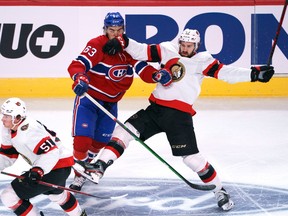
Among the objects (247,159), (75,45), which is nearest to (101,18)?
(75,45)

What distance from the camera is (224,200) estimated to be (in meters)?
4.80

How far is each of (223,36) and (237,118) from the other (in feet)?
3.74

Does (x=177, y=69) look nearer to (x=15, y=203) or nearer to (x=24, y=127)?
(x=24, y=127)

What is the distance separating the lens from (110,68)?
5184 mm

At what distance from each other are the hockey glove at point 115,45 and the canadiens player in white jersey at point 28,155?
0.86 m

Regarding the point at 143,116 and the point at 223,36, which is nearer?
the point at 143,116

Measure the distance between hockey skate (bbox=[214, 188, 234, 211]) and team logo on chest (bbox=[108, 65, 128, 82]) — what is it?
41.1 inches

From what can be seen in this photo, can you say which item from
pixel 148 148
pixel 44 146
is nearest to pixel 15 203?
pixel 44 146

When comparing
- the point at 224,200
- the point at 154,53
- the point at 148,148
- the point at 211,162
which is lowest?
the point at 211,162

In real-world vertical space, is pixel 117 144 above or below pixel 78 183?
above

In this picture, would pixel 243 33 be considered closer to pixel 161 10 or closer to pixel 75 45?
pixel 161 10

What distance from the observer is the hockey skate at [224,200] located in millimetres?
4801

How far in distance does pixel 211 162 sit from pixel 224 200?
44.0 inches

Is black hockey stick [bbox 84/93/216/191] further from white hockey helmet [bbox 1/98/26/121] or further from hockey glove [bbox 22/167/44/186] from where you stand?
hockey glove [bbox 22/167/44/186]
